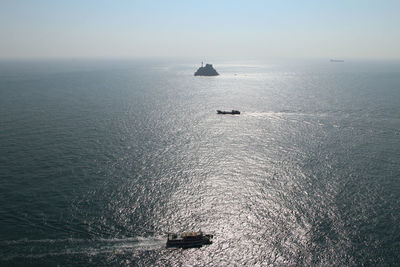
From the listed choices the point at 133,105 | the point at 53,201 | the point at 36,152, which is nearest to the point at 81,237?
the point at 53,201

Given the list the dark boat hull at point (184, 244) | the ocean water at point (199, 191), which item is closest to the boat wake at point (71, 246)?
the ocean water at point (199, 191)

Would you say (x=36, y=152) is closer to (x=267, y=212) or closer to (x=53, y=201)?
(x=53, y=201)

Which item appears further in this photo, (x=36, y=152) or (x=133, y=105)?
(x=133, y=105)

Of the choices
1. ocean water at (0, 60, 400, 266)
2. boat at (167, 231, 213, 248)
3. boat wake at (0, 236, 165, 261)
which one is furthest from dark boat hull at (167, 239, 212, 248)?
boat wake at (0, 236, 165, 261)

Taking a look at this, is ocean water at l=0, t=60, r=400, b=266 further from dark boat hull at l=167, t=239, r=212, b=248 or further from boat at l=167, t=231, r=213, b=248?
boat at l=167, t=231, r=213, b=248

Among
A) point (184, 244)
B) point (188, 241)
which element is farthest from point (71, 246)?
point (188, 241)

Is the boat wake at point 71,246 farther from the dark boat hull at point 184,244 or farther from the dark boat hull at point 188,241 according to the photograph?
the dark boat hull at point 188,241

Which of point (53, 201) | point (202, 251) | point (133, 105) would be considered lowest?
point (202, 251)
